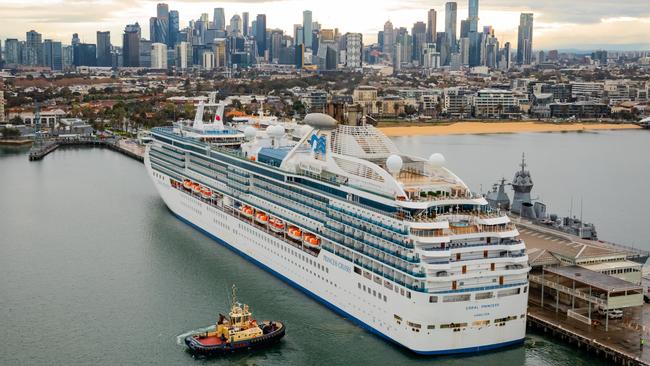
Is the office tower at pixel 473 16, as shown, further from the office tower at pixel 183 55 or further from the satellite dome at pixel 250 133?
the satellite dome at pixel 250 133

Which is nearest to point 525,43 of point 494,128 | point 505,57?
point 505,57

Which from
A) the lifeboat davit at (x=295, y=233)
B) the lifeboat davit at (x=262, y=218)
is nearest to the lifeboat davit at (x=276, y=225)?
the lifeboat davit at (x=262, y=218)

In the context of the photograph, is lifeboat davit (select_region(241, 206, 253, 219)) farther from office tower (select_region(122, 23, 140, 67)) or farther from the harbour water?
office tower (select_region(122, 23, 140, 67))

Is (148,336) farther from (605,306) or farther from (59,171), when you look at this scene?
(59,171)

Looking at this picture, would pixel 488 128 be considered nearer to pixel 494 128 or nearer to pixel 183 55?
pixel 494 128

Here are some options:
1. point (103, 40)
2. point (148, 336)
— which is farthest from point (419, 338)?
point (103, 40)

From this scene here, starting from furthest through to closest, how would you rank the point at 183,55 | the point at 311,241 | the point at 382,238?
1. the point at 183,55
2. the point at 311,241
3. the point at 382,238
